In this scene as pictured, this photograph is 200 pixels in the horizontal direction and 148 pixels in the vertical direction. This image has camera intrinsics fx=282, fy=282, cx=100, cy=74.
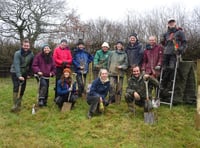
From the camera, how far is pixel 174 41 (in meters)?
6.70

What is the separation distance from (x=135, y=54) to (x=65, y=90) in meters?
2.01

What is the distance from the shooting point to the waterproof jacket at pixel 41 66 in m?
7.07

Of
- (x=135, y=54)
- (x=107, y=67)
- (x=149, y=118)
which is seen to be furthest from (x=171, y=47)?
(x=149, y=118)

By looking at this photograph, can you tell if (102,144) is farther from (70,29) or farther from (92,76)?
(70,29)

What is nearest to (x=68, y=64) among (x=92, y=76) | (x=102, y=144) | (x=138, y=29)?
(x=92, y=76)

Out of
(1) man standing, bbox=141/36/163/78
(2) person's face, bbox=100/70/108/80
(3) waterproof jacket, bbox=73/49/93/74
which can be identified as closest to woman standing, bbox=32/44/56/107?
(3) waterproof jacket, bbox=73/49/93/74

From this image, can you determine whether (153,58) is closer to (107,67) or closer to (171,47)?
(171,47)

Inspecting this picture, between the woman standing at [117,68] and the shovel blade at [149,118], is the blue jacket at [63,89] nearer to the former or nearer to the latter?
the woman standing at [117,68]

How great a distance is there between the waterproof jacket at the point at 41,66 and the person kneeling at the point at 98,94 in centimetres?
137

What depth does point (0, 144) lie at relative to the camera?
4812mm

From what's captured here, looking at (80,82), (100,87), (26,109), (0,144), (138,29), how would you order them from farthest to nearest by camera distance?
(138,29) → (80,82) → (26,109) → (100,87) → (0,144)

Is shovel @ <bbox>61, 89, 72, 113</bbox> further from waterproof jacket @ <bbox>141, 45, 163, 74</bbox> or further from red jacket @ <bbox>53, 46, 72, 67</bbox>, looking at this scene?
waterproof jacket @ <bbox>141, 45, 163, 74</bbox>

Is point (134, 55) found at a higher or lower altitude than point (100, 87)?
higher

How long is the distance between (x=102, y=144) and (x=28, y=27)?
17.7 metres
